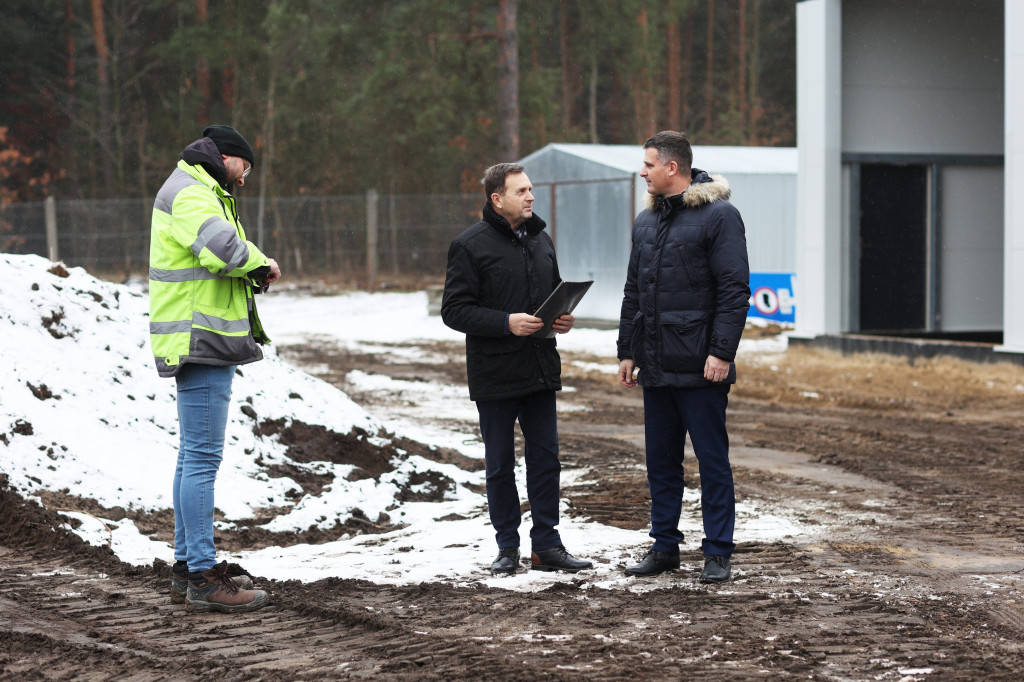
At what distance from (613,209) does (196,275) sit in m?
16.2

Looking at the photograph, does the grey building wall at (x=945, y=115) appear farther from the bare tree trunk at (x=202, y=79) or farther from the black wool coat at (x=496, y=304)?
the bare tree trunk at (x=202, y=79)

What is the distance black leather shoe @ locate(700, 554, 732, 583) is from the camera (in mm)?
5121

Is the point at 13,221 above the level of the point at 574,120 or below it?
below

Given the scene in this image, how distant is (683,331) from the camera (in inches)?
202

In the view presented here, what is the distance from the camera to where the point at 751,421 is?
10.7m

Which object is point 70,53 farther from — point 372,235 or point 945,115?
point 945,115

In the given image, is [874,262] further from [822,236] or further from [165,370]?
[165,370]

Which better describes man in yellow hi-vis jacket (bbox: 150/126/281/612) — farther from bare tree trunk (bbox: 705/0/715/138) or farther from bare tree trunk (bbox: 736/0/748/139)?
bare tree trunk (bbox: 705/0/715/138)

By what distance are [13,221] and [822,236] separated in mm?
19221

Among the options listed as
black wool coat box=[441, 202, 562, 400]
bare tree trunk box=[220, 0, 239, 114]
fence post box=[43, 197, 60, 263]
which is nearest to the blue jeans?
black wool coat box=[441, 202, 562, 400]

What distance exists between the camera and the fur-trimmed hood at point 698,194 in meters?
5.18

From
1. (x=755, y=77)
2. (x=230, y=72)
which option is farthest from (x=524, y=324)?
(x=755, y=77)

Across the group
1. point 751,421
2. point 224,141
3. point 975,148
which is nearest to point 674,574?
point 224,141

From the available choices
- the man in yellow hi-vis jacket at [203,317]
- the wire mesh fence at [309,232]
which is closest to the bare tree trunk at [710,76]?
the wire mesh fence at [309,232]
